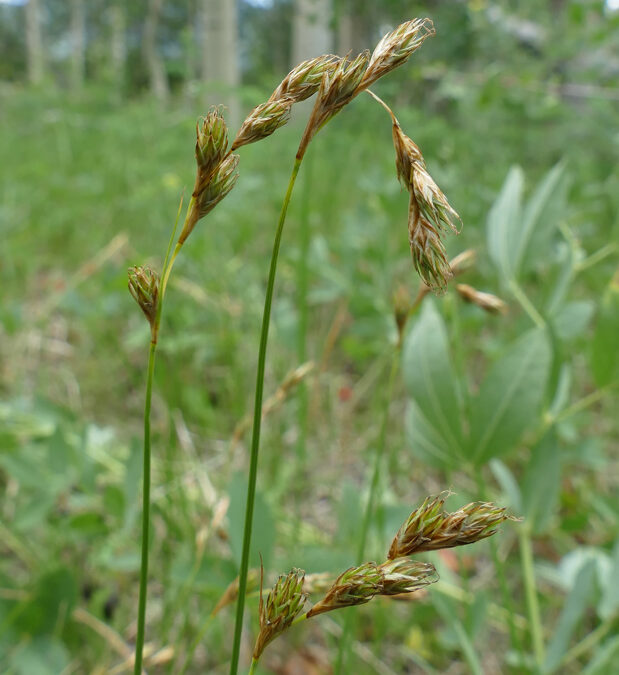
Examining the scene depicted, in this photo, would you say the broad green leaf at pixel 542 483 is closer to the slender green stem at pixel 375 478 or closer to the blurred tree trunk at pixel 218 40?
the slender green stem at pixel 375 478

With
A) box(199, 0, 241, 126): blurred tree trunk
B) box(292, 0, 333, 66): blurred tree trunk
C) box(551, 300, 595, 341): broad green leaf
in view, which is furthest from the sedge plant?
box(199, 0, 241, 126): blurred tree trunk

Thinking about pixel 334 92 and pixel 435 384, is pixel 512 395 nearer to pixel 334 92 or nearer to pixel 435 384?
pixel 435 384

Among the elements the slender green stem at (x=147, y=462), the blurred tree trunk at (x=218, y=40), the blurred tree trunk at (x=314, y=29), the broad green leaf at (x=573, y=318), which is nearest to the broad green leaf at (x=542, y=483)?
the broad green leaf at (x=573, y=318)

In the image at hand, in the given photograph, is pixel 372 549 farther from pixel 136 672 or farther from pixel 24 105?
pixel 24 105

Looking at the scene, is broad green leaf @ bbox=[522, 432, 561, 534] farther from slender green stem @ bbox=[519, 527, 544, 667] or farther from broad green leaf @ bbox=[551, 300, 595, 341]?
broad green leaf @ bbox=[551, 300, 595, 341]

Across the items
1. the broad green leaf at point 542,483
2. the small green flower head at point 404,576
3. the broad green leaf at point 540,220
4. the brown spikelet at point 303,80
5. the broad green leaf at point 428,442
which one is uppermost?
the broad green leaf at point 540,220

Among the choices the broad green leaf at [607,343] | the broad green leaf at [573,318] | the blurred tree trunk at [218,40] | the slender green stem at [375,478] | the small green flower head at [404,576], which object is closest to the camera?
the small green flower head at [404,576]

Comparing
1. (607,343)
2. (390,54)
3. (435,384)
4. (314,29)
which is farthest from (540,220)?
(314,29)
